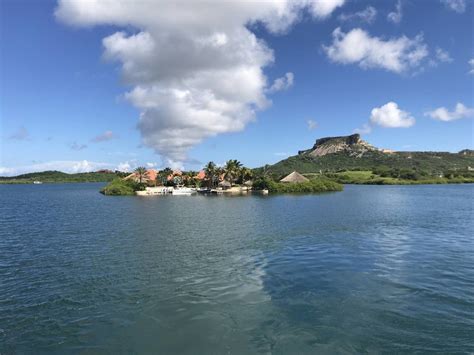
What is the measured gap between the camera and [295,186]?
11569 centimetres

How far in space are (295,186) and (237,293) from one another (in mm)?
98897

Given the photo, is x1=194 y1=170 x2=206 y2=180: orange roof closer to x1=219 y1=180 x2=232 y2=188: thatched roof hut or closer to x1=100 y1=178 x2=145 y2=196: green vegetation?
x1=219 y1=180 x2=232 y2=188: thatched roof hut

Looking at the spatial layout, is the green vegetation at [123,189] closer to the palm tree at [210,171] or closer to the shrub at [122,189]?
the shrub at [122,189]

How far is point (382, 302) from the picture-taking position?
16.8 meters

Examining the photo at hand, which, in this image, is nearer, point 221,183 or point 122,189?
point 122,189

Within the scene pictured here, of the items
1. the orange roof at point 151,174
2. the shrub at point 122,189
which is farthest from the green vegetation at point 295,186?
the orange roof at point 151,174

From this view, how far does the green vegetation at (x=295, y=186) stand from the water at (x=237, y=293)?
7789 cm

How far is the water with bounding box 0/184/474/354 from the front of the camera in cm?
1334

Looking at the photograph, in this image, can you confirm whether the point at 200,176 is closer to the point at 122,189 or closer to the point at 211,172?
the point at 211,172

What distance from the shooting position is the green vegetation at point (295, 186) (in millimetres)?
113812

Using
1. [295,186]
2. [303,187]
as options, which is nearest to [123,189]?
[295,186]

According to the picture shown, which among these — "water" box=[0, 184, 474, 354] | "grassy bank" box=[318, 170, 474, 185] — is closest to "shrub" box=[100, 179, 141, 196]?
"water" box=[0, 184, 474, 354]

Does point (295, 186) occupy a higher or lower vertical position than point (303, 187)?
higher

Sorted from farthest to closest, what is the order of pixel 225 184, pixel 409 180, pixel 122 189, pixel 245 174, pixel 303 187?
pixel 409 180
pixel 245 174
pixel 225 184
pixel 303 187
pixel 122 189
